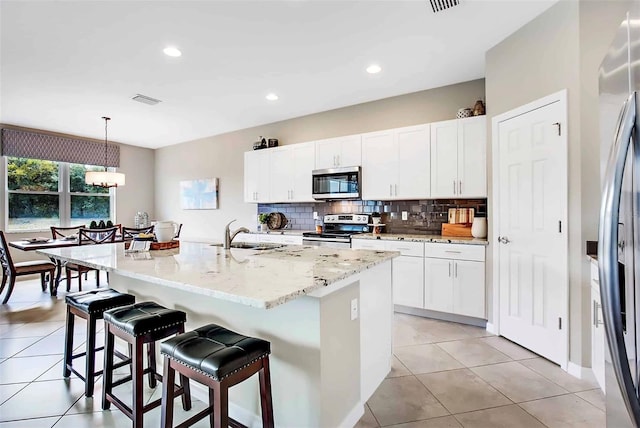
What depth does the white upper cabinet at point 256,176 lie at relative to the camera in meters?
5.23

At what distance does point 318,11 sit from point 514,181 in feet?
7.24

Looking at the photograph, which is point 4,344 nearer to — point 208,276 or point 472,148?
point 208,276

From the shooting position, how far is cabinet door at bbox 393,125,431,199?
3.74 meters

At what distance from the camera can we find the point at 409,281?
360 cm

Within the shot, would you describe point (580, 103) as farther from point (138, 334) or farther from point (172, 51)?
point (172, 51)

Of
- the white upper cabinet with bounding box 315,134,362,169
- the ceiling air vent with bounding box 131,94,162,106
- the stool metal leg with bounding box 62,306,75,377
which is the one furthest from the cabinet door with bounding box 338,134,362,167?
the stool metal leg with bounding box 62,306,75,377

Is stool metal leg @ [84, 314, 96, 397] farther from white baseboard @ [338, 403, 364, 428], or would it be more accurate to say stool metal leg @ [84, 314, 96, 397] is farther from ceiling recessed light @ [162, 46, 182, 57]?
ceiling recessed light @ [162, 46, 182, 57]

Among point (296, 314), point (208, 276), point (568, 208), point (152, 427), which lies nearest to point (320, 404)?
point (296, 314)

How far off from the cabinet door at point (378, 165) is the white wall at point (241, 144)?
38cm

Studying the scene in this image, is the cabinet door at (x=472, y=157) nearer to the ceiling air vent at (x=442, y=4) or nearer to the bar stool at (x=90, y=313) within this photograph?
the ceiling air vent at (x=442, y=4)

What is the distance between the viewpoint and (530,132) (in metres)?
2.65

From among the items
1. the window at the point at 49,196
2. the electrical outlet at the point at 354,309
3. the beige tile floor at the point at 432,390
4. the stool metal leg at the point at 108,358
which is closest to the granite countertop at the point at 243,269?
the electrical outlet at the point at 354,309

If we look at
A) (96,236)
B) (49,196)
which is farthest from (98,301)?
(49,196)

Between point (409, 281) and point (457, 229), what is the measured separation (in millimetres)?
828
